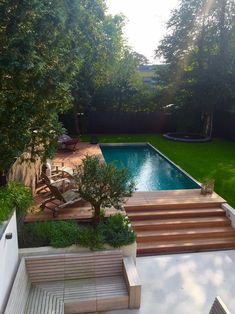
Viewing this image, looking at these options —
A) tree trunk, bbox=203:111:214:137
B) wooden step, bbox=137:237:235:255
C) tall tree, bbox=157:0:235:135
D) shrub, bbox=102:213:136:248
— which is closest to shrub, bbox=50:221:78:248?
shrub, bbox=102:213:136:248

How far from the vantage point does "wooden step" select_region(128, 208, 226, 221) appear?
8.18 meters

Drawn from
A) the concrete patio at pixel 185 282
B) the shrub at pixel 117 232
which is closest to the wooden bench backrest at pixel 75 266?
the shrub at pixel 117 232

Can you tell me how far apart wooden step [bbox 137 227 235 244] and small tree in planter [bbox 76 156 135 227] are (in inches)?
69.8

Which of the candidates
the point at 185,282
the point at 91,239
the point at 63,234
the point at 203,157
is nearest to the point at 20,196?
the point at 63,234

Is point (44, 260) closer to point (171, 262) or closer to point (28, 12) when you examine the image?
point (171, 262)

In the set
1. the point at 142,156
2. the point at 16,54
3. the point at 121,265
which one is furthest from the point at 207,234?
the point at 142,156

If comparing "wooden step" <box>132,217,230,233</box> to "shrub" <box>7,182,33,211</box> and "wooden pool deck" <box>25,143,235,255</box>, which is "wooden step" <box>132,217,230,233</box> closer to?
"wooden pool deck" <box>25,143,235,255</box>

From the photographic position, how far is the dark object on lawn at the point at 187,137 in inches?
735

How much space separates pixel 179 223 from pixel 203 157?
7514mm

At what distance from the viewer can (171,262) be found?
680cm

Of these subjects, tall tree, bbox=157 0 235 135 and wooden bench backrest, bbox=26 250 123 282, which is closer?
wooden bench backrest, bbox=26 250 123 282

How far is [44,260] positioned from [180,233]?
381 cm

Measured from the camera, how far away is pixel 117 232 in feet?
20.4

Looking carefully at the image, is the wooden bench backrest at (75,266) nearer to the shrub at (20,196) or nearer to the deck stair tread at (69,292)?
the deck stair tread at (69,292)
